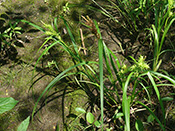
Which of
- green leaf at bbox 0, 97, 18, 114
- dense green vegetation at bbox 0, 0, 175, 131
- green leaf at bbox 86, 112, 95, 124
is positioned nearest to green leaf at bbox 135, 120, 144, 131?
dense green vegetation at bbox 0, 0, 175, 131

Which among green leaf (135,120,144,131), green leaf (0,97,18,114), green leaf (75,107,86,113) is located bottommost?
green leaf (135,120,144,131)

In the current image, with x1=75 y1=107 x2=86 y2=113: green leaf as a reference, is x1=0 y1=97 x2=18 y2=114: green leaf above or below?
above

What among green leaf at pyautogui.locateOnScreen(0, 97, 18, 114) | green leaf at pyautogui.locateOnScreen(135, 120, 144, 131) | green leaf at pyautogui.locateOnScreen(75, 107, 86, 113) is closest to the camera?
green leaf at pyautogui.locateOnScreen(0, 97, 18, 114)

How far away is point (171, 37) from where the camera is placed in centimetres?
200

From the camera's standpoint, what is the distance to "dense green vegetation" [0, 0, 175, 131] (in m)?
1.56

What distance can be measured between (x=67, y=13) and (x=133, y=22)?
0.81m

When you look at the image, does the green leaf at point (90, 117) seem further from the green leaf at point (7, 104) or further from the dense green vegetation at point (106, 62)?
the green leaf at point (7, 104)

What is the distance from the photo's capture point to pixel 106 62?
1433mm

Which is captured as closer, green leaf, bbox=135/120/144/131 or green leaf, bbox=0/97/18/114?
green leaf, bbox=0/97/18/114

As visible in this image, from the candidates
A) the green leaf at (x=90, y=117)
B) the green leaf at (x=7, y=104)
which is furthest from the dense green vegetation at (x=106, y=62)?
the green leaf at (x=7, y=104)

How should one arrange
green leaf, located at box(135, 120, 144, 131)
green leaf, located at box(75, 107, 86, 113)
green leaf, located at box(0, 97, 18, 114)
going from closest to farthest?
green leaf, located at box(0, 97, 18, 114) → green leaf, located at box(135, 120, 144, 131) → green leaf, located at box(75, 107, 86, 113)

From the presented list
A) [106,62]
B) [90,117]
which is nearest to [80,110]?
[90,117]

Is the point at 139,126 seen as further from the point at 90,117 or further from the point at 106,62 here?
the point at 106,62

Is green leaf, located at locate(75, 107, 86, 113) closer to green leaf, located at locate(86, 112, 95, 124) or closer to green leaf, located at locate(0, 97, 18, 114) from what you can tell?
green leaf, located at locate(86, 112, 95, 124)
